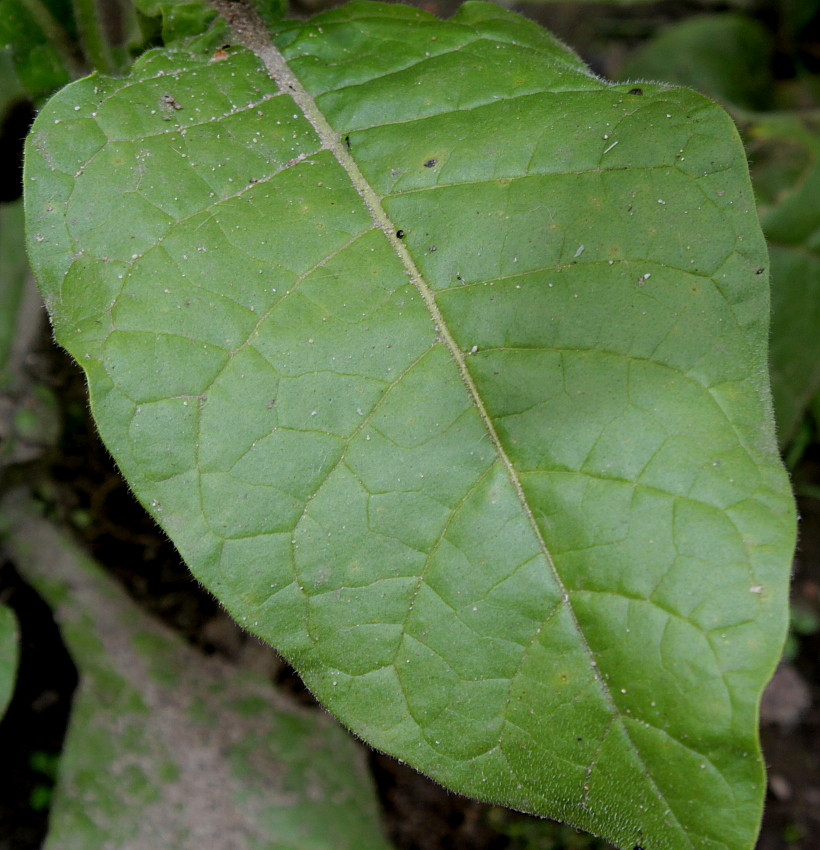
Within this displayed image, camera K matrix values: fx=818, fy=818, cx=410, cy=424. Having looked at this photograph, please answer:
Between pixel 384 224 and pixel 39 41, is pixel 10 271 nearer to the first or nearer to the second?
pixel 39 41

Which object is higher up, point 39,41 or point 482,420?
point 39,41

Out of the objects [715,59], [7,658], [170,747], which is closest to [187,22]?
[7,658]

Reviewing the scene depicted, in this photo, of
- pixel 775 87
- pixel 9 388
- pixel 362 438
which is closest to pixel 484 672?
pixel 362 438

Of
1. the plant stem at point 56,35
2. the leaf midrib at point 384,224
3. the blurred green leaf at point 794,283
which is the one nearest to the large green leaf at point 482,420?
the leaf midrib at point 384,224

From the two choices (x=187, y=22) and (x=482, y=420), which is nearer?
(x=482, y=420)

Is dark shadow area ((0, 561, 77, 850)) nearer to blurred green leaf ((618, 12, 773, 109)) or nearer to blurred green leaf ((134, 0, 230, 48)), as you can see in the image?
blurred green leaf ((134, 0, 230, 48))

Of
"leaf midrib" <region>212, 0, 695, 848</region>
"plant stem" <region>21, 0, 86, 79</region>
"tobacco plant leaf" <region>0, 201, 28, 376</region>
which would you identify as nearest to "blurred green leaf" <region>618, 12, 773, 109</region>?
"leaf midrib" <region>212, 0, 695, 848</region>
